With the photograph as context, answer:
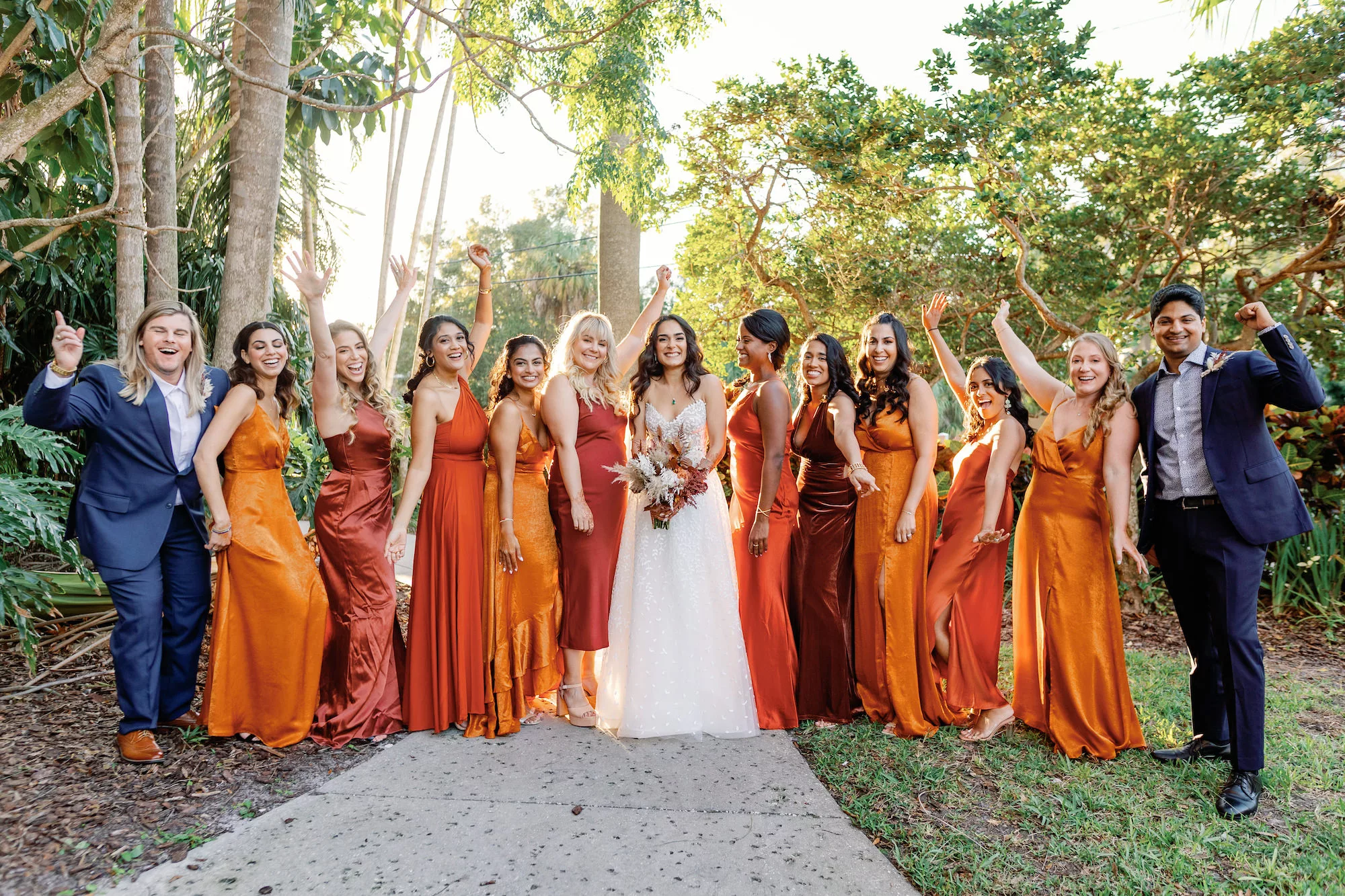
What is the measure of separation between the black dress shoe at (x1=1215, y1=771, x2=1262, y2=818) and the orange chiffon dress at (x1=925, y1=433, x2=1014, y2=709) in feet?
3.74

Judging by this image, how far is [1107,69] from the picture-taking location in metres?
7.41

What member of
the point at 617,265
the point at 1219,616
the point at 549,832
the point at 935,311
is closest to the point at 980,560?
the point at 1219,616

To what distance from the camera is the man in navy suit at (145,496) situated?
158 inches

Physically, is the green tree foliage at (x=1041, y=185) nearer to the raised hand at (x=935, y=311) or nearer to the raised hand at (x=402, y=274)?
the raised hand at (x=935, y=311)

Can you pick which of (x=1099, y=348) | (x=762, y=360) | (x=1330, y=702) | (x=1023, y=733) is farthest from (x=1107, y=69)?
(x=1023, y=733)

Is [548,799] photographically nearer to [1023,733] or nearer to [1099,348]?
[1023,733]

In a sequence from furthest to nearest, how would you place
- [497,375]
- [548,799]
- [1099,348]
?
[497,375] → [1099,348] → [548,799]

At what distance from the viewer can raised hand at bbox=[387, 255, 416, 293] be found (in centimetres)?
523

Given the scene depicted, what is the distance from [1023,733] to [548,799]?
266cm

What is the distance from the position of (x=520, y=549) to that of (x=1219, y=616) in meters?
3.57

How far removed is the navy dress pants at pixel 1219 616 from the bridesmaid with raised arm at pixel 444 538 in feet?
12.0

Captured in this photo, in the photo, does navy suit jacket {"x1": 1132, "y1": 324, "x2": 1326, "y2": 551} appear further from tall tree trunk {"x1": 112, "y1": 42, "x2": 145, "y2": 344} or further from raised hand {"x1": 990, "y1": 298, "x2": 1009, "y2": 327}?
tall tree trunk {"x1": 112, "y1": 42, "x2": 145, "y2": 344}

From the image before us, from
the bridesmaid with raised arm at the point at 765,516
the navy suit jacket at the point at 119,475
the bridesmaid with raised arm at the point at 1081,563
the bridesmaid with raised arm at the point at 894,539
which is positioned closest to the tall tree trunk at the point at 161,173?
the navy suit jacket at the point at 119,475

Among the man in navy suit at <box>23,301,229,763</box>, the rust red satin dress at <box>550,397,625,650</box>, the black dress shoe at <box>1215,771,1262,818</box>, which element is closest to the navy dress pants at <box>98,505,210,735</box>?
the man in navy suit at <box>23,301,229,763</box>
